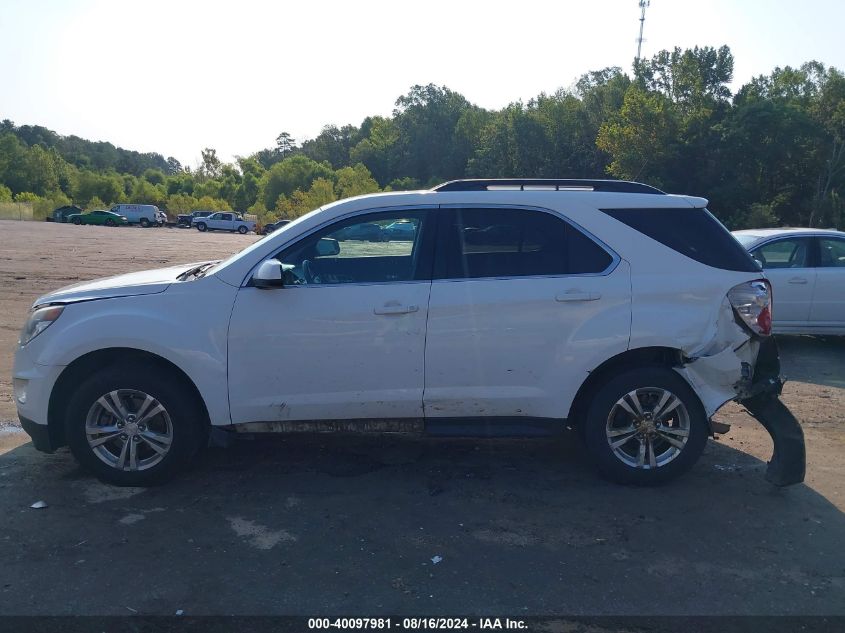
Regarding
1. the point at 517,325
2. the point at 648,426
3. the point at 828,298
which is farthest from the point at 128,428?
the point at 828,298

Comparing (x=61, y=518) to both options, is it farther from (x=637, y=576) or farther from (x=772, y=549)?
(x=772, y=549)

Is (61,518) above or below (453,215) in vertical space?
below

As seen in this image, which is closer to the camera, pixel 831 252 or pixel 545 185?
pixel 545 185

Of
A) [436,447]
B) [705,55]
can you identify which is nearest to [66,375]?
[436,447]

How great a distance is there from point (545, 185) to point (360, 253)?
1.46 metres

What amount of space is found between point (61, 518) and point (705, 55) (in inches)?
2400

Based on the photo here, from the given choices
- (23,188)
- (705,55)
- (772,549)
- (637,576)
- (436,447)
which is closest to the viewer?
(637,576)

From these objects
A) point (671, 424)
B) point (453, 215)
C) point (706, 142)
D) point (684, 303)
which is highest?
point (706, 142)

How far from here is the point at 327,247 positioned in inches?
197

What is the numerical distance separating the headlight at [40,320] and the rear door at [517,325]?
8.04 ft

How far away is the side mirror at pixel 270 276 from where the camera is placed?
15.2 feet

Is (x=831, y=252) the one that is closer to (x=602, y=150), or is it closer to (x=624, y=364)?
(x=624, y=364)

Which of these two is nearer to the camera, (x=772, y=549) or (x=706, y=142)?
(x=772, y=549)

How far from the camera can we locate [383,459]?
5.52 metres
